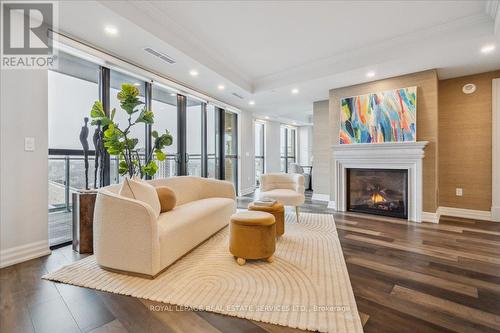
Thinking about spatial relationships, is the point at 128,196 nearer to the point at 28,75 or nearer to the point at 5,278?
the point at 5,278

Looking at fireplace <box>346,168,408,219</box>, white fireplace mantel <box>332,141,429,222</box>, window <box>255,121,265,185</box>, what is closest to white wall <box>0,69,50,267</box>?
white fireplace mantel <box>332,141,429,222</box>

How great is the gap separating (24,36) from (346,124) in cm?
477

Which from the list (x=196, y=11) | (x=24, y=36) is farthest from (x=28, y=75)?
(x=196, y=11)

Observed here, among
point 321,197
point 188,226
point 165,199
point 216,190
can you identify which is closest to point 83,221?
point 165,199

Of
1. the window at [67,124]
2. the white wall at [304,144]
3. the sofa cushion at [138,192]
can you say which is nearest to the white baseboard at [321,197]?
the sofa cushion at [138,192]

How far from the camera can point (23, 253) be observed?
7.68 ft

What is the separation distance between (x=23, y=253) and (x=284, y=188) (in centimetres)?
352

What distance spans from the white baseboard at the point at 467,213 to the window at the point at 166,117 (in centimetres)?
518

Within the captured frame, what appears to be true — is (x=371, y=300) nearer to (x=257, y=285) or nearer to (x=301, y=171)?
(x=257, y=285)

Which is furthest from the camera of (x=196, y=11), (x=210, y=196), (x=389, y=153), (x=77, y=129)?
(x=389, y=153)

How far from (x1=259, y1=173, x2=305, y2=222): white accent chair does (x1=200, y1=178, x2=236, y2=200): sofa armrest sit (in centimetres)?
52

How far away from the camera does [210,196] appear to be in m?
3.74

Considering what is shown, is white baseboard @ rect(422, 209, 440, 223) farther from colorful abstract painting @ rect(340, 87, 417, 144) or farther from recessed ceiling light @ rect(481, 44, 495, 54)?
recessed ceiling light @ rect(481, 44, 495, 54)

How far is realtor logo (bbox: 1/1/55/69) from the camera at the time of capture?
229cm
